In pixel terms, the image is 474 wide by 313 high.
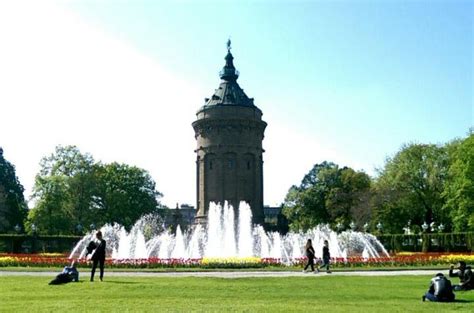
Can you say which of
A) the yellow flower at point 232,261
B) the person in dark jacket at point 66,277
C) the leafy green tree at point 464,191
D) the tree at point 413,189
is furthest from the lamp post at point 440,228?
the person in dark jacket at point 66,277

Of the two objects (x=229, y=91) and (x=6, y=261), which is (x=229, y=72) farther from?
(x=6, y=261)

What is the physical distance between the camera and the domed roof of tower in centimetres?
7175

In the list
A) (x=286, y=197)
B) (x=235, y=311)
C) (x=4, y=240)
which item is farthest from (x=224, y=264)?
(x=286, y=197)

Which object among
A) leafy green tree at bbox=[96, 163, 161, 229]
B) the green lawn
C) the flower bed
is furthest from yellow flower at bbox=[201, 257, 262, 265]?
leafy green tree at bbox=[96, 163, 161, 229]

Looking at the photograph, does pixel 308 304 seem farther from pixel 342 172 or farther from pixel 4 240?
pixel 342 172

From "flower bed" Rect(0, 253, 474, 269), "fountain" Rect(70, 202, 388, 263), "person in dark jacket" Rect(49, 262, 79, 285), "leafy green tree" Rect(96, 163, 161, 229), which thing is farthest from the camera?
"leafy green tree" Rect(96, 163, 161, 229)

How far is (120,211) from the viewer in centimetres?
6838

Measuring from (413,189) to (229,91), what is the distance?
2446cm

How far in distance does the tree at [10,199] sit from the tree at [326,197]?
33.2m

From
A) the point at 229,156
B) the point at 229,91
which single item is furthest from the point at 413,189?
the point at 229,91

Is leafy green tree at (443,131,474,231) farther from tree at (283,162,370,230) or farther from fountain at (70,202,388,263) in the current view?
tree at (283,162,370,230)

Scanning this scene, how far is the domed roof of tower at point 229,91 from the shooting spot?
235 feet

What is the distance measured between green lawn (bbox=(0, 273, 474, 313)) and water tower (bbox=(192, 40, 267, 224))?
48.5 meters

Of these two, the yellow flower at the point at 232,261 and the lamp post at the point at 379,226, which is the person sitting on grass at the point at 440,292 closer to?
the yellow flower at the point at 232,261
